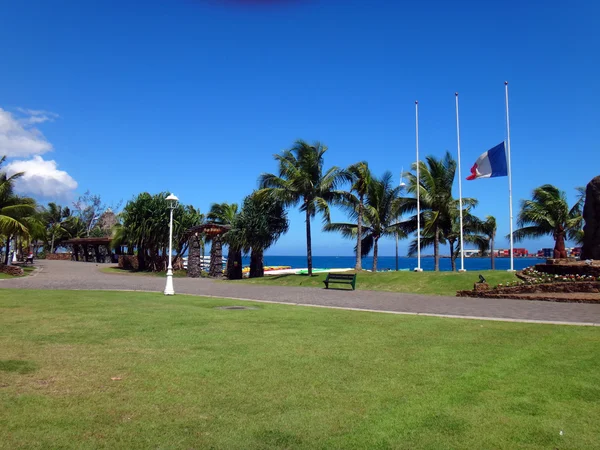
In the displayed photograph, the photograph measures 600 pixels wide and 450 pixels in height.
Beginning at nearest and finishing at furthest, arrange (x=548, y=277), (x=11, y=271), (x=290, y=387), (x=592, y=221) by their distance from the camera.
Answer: (x=290, y=387), (x=548, y=277), (x=592, y=221), (x=11, y=271)

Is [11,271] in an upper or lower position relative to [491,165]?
lower

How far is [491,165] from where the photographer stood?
74.9 feet

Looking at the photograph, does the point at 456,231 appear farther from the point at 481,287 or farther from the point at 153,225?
the point at 153,225

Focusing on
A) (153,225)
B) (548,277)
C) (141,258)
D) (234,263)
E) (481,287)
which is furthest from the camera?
(141,258)

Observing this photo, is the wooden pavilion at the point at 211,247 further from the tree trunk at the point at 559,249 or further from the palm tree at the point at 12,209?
the tree trunk at the point at 559,249

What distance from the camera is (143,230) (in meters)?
35.8

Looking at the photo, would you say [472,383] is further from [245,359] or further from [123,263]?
[123,263]

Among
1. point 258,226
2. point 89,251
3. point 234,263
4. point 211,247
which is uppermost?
point 258,226

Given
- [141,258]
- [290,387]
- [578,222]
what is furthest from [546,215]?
[141,258]

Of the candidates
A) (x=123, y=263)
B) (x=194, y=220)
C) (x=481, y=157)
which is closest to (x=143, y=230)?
(x=194, y=220)

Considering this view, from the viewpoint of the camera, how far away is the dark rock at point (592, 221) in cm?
1784

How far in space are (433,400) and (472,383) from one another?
80cm

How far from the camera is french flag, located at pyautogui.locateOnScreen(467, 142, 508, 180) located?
22.4m

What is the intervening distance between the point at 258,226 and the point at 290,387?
75.5 feet
